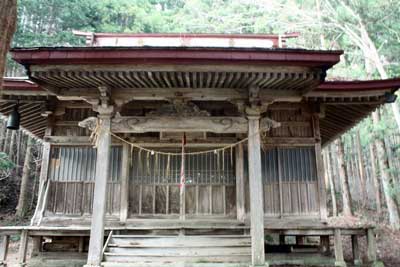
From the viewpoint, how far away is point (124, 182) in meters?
7.70

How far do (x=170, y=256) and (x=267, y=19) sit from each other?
450 inches

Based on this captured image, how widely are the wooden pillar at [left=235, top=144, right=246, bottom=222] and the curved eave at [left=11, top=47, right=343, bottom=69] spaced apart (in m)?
3.19

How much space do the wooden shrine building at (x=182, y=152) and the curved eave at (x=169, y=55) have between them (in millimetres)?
17

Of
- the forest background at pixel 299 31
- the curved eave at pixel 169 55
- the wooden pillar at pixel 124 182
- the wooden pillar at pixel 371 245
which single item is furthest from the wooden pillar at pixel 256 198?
the forest background at pixel 299 31

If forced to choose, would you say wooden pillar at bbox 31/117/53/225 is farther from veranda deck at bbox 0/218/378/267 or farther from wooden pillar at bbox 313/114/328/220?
wooden pillar at bbox 313/114/328/220

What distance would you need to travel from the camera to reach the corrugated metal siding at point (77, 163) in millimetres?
7836

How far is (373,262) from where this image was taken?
6.79 meters

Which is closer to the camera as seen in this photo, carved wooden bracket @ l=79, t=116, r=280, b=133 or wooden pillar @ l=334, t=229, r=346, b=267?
carved wooden bracket @ l=79, t=116, r=280, b=133

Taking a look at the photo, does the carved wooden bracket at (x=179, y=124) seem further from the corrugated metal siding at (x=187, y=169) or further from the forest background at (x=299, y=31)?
the forest background at (x=299, y=31)

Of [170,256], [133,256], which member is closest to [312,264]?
[170,256]

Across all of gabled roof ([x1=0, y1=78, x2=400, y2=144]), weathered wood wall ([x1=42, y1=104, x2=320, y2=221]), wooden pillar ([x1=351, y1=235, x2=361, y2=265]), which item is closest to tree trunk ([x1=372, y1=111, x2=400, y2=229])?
gabled roof ([x1=0, y1=78, x2=400, y2=144])

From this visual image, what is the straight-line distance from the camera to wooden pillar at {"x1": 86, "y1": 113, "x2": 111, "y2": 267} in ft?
17.7

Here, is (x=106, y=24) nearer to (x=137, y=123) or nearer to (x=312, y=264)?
(x=137, y=123)

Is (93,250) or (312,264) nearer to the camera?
(93,250)
